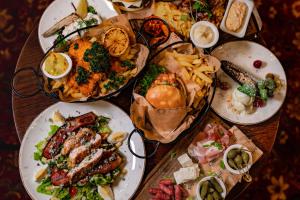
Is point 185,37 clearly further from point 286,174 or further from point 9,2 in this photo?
point 9,2

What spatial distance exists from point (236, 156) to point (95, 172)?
0.73 meters

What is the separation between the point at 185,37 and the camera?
2467mm

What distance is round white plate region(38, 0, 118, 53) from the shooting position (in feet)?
8.05

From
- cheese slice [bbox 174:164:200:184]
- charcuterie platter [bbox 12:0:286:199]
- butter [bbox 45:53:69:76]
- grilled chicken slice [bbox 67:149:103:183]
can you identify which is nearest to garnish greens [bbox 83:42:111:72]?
charcuterie platter [bbox 12:0:286:199]

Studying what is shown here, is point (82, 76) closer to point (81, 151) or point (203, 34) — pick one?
point (81, 151)

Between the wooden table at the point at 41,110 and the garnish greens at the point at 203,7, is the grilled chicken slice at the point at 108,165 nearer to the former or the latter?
the wooden table at the point at 41,110

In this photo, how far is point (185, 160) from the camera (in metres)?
2.35


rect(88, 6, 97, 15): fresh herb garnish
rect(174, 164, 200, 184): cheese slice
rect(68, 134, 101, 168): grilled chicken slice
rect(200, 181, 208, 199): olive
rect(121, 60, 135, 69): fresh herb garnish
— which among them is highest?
rect(88, 6, 97, 15): fresh herb garnish

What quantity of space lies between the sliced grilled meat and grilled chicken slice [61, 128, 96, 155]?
0.10 ft

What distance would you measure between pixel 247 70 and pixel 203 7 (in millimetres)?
428

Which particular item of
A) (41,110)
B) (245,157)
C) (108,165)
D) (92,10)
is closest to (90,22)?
(92,10)

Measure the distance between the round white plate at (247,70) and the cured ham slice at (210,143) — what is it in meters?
0.08

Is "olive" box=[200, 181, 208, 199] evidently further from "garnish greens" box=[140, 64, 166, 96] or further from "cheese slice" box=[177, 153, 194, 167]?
"garnish greens" box=[140, 64, 166, 96]

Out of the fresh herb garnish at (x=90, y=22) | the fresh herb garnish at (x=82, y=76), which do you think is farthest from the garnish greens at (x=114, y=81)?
the fresh herb garnish at (x=90, y=22)
